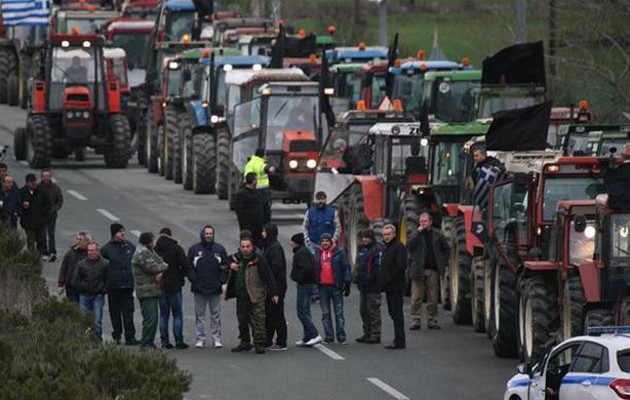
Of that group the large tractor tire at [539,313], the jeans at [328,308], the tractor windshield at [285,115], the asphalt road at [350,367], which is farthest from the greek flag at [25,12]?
the large tractor tire at [539,313]

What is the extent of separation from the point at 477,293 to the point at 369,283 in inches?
59.5

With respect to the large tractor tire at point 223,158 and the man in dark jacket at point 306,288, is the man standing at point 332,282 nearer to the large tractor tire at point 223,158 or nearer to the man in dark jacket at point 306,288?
the man in dark jacket at point 306,288

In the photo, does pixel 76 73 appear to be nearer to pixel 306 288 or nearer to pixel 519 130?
pixel 519 130

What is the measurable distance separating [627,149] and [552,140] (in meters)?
9.65

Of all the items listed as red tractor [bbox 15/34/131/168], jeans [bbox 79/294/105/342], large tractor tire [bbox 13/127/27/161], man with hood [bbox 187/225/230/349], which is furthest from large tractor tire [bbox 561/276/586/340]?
large tractor tire [bbox 13/127/27/161]

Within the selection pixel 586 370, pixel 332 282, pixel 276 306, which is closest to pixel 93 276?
pixel 276 306

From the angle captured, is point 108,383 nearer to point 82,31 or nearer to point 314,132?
point 314,132

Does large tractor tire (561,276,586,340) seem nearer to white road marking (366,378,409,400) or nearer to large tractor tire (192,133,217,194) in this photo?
white road marking (366,378,409,400)

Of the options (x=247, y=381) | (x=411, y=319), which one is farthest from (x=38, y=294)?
(x=411, y=319)

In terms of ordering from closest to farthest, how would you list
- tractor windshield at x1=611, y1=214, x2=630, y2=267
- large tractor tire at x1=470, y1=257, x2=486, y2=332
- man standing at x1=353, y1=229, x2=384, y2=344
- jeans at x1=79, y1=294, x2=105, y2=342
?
1. tractor windshield at x1=611, y1=214, x2=630, y2=267
2. man standing at x1=353, y1=229, x2=384, y2=344
3. jeans at x1=79, y1=294, x2=105, y2=342
4. large tractor tire at x1=470, y1=257, x2=486, y2=332

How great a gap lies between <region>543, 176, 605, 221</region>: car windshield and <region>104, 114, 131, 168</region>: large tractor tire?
2625 centimetres

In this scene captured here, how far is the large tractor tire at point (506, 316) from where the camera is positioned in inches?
1101

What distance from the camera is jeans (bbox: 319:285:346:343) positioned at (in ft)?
97.7

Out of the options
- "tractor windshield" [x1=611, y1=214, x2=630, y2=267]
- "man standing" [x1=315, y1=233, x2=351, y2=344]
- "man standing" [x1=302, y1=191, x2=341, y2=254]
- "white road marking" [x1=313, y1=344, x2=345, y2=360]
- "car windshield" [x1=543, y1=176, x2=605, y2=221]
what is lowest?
"white road marking" [x1=313, y1=344, x2=345, y2=360]
